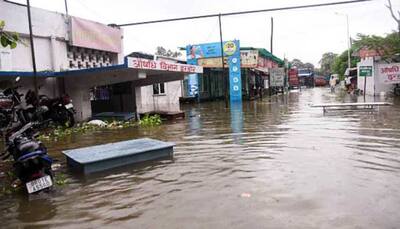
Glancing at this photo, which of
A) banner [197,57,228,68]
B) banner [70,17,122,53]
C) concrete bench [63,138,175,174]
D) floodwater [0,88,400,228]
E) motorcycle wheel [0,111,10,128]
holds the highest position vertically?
banner [70,17,122,53]

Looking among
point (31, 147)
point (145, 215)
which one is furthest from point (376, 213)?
point (31, 147)

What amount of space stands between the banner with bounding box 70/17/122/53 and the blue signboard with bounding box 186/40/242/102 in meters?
9.66

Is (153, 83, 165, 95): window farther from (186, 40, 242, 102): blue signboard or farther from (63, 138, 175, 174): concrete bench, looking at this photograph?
(63, 138, 175, 174): concrete bench

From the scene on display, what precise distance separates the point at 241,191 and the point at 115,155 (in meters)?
2.66

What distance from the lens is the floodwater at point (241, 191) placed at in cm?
429

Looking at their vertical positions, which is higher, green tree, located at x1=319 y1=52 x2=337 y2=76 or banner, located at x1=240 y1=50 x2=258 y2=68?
green tree, located at x1=319 y1=52 x2=337 y2=76

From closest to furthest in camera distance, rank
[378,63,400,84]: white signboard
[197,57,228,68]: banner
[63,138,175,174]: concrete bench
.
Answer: [63,138,175,174]: concrete bench
[378,63,400,84]: white signboard
[197,57,228,68]: banner

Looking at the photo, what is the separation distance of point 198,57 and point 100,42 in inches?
460

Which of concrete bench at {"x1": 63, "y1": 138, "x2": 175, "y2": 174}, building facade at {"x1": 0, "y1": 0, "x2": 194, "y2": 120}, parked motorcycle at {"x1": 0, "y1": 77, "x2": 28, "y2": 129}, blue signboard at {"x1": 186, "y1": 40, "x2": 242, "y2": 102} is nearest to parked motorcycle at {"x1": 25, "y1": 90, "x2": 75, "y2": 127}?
parked motorcycle at {"x1": 0, "y1": 77, "x2": 28, "y2": 129}

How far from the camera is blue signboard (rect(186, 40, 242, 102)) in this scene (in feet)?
90.5

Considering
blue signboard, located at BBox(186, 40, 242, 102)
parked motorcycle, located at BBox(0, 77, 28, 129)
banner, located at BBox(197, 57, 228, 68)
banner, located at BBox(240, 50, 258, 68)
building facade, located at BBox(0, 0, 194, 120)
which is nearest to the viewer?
parked motorcycle, located at BBox(0, 77, 28, 129)

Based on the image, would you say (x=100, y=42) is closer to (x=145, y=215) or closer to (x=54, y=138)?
(x=54, y=138)

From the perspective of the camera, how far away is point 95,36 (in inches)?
701

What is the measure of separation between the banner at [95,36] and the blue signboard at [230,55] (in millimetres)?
9659
